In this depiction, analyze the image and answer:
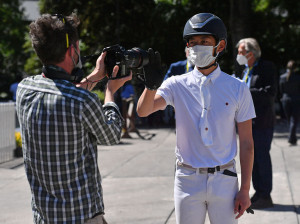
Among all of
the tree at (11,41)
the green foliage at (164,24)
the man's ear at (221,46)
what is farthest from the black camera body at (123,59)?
the tree at (11,41)

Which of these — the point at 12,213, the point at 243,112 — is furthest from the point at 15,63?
the point at 243,112

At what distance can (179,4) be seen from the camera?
768 inches

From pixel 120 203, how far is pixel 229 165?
11.9 feet

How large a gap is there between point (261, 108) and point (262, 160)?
593 millimetres

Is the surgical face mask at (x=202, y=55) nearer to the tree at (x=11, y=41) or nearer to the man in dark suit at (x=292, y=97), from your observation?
the man in dark suit at (x=292, y=97)

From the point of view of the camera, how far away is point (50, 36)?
2.38m

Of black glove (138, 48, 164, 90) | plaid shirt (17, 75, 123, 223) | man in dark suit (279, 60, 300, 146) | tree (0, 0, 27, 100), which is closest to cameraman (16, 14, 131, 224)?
plaid shirt (17, 75, 123, 223)

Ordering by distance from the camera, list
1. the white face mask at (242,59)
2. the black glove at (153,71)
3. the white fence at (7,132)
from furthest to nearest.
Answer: the white fence at (7,132) < the white face mask at (242,59) < the black glove at (153,71)

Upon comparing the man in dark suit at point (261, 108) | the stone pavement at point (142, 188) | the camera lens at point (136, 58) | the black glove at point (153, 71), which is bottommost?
the stone pavement at point (142, 188)

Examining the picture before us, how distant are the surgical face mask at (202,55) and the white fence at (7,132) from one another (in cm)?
738

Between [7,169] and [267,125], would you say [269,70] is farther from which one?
[7,169]

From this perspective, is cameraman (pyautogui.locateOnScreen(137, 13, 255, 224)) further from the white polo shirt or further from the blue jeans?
the blue jeans

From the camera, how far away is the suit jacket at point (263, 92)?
19.4ft

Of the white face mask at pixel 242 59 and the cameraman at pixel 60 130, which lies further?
the white face mask at pixel 242 59
